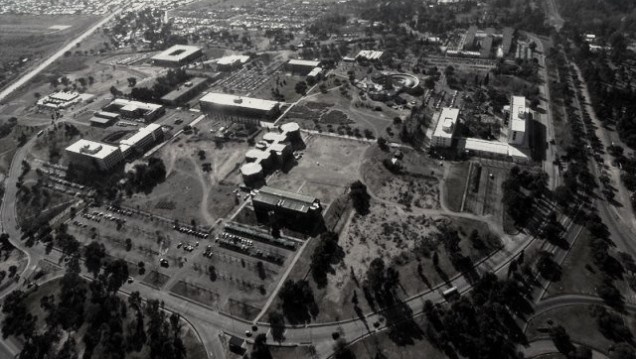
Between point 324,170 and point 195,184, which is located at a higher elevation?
point 324,170

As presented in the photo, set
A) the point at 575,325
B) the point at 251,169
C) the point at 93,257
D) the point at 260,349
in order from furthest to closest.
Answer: the point at 251,169 < the point at 93,257 < the point at 575,325 < the point at 260,349

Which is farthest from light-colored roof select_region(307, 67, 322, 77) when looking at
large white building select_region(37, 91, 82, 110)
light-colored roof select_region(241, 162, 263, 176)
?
large white building select_region(37, 91, 82, 110)

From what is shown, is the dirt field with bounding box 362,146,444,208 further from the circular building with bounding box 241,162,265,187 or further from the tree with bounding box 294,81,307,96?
the tree with bounding box 294,81,307,96

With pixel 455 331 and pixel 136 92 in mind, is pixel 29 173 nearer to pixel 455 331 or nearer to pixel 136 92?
pixel 136 92

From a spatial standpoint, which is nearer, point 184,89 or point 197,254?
point 197,254

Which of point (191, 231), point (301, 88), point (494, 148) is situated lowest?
point (191, 231)

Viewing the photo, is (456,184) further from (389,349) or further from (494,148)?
(389,349)

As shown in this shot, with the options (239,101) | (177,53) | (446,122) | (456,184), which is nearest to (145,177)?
(239,101)
